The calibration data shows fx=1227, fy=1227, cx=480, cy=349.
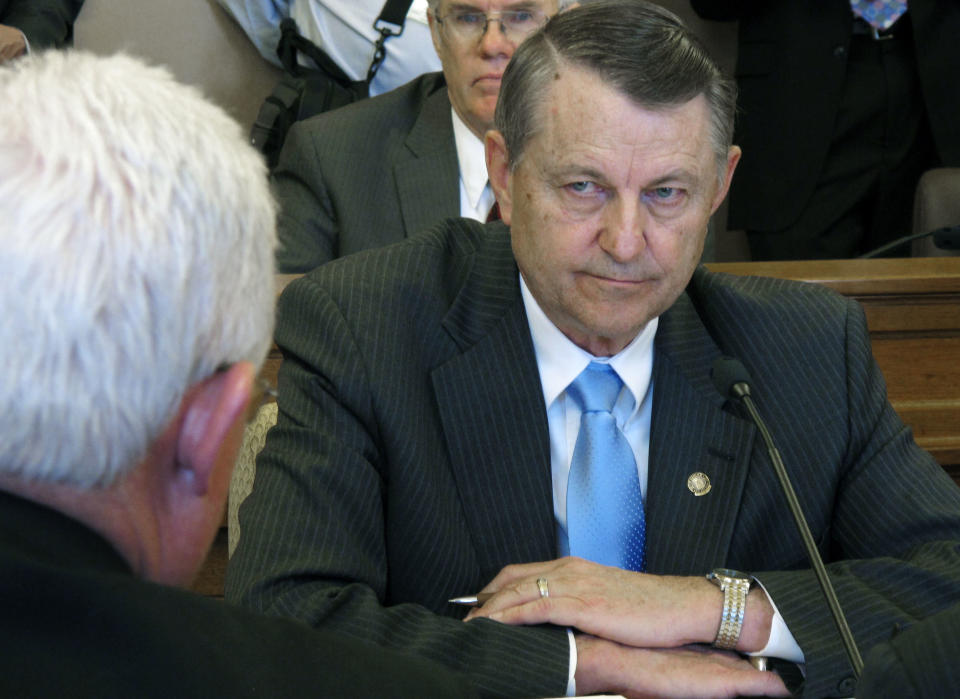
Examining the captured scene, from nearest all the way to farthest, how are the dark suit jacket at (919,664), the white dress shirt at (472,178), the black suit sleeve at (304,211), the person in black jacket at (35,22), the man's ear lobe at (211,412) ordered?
the dark suit jacket at (919,664) < the man's ear lobe at (211,412) < the black suit sleeve at (304,211) < the white dress shirt at (472,178) < the person in black jacket at (35,22)

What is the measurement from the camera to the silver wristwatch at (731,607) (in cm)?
158

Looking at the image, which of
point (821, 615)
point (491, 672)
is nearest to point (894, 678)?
point (491, 672)

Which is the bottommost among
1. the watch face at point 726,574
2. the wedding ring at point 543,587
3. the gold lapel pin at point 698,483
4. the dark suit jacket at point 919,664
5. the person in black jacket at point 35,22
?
the wedding ring at point 543,587

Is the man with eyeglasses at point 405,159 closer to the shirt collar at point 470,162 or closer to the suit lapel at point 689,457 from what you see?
the shirt collar at point 470,162

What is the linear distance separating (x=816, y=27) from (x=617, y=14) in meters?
2.30

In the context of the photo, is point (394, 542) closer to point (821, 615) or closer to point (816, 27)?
point (821, 615)

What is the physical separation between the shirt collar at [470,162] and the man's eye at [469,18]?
24 centimetres

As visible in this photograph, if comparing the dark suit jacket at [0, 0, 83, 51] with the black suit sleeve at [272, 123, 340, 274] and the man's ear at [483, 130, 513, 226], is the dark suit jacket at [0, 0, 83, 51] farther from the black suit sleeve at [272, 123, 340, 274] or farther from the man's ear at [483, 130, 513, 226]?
the man's ear at [483, 130, 513, 226]

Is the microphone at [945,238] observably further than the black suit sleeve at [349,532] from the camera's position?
Yes

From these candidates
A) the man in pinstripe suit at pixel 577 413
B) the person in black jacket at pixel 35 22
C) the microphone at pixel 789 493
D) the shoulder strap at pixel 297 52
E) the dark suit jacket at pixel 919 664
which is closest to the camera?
the dark suit jacket at pixel 919 664

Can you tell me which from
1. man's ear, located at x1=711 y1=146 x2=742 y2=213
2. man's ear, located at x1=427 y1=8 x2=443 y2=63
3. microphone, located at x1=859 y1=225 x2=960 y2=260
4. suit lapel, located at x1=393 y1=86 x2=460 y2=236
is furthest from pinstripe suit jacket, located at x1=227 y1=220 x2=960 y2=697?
man's ear, located at x1=427 y1=8 x2=443 y2=63

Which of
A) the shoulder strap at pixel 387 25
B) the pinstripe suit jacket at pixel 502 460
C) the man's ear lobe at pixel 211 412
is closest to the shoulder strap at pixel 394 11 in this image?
the shoulder strap at pixel 387 25

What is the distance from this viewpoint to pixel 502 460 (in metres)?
1.78

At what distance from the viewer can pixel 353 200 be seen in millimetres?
3090
